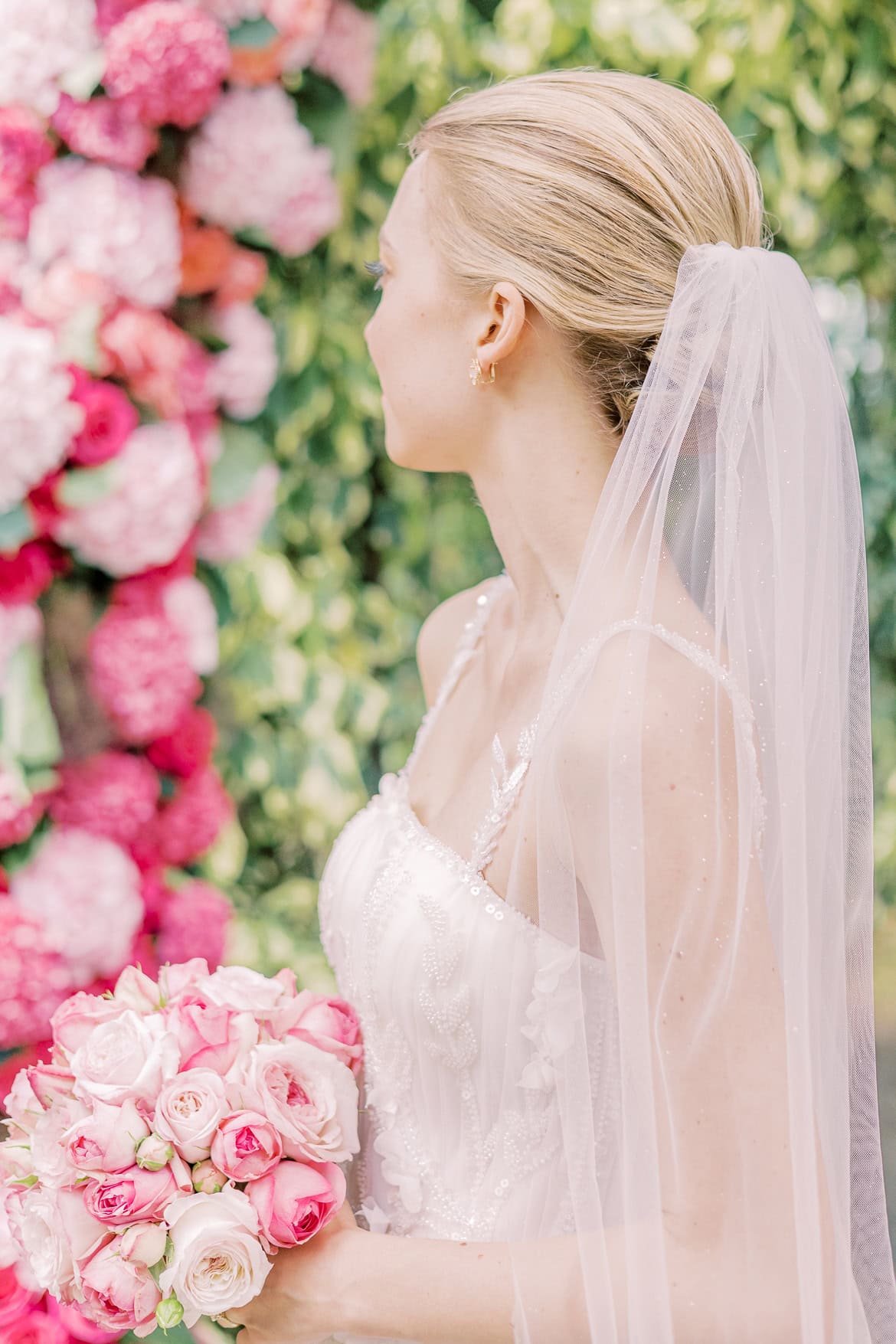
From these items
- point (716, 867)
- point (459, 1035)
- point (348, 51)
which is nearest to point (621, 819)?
point (716, 867)

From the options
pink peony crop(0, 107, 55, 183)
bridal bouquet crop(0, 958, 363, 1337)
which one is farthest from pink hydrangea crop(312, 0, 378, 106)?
bridal bouquet crop(0, 958, 363, 1337)

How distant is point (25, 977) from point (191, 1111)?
575 mm

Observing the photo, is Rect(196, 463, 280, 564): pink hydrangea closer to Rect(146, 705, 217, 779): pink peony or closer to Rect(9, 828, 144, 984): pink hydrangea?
Rect(146, 705, 217, 779): pink peony

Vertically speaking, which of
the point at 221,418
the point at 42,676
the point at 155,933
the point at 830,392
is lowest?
the point at 155,933

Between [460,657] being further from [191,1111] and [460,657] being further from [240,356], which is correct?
[191,1111]

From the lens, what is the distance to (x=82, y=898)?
164 cm

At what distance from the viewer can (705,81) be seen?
6.98ft

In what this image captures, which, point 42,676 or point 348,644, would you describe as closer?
point 42,676

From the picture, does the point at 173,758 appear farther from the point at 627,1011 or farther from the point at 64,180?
the point at 627,1011

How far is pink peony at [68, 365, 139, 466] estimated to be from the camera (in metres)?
1.60

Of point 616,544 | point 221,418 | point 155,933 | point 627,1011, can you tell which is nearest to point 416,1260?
point 627,1011

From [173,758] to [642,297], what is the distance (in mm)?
950

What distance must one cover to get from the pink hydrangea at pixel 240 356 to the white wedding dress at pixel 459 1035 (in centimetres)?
76

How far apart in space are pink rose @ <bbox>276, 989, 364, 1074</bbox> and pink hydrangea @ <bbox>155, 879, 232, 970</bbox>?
1.74 ft
